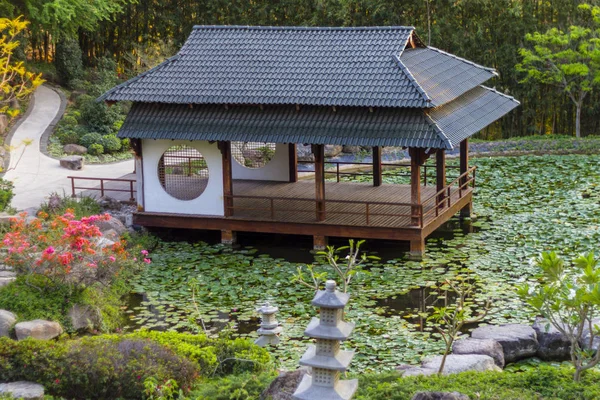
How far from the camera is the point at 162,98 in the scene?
19.7 meters

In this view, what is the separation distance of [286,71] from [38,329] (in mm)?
7854

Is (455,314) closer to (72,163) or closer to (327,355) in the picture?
(327,355)

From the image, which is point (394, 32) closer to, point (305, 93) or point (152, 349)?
point (305, 93)

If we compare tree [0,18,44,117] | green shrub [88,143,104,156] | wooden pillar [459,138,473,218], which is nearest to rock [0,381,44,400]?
tree [0,18,44,117]

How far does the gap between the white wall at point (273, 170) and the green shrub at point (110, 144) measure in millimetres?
6346

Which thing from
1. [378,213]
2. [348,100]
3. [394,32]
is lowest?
[378,213]

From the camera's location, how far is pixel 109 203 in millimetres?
21797

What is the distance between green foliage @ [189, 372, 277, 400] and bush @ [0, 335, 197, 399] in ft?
2.15

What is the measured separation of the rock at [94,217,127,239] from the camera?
63.7 feet

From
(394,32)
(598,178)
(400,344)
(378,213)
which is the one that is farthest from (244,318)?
(598,178)

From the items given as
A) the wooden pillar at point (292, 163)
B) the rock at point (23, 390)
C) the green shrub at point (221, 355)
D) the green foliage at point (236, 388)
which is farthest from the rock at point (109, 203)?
the green foliage at point (236, 388)

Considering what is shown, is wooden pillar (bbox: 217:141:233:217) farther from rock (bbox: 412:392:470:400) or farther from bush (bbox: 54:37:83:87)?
bush (bbox: 54:37:83:87)

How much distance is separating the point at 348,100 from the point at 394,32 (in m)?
2.46

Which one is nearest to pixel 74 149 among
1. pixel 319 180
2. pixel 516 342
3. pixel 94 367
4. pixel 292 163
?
pixel 292 163
